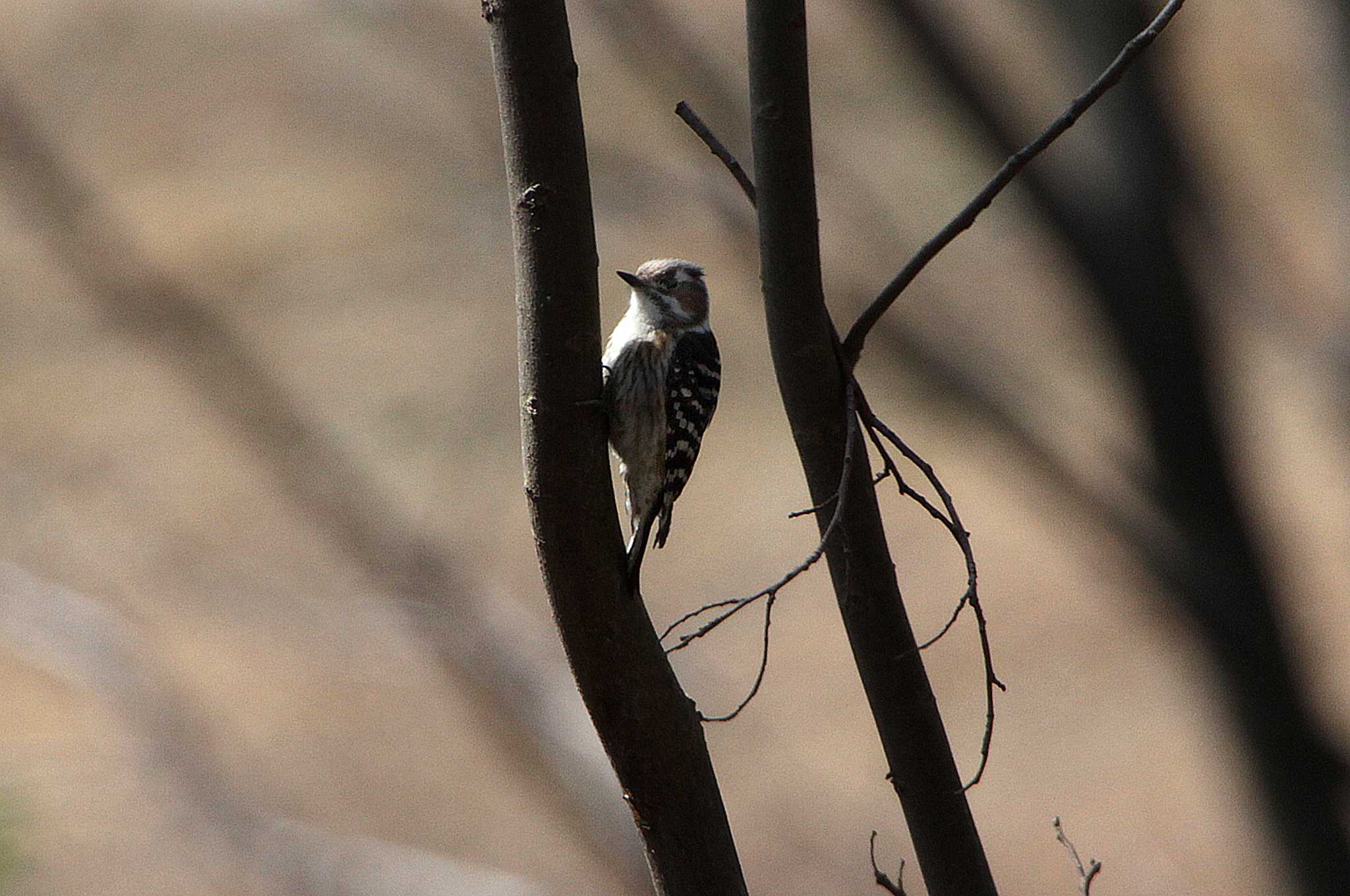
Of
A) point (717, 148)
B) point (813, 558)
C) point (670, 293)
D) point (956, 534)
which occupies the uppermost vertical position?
point (670, 293)

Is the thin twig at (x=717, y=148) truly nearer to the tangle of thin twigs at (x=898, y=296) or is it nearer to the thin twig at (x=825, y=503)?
the tangle of thin twigs at (x=898, y=296)

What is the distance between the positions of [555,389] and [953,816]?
3.39 ft

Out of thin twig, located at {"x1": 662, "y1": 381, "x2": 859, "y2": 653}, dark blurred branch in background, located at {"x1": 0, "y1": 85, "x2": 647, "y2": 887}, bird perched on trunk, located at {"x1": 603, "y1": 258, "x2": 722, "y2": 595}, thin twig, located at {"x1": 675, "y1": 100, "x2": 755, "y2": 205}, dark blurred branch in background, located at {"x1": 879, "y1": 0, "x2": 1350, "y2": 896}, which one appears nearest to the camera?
thin twig, located at {"x1": 662, "y1": 381, "x2": 859, "y2": 653}

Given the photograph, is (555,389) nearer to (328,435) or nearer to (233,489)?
(328,435)

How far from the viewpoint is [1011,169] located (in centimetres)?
216

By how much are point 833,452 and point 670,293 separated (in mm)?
2021

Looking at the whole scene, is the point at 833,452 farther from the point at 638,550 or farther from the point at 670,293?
the point at 670,293

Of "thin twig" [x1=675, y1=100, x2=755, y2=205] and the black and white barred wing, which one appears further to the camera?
the black and white barred wing

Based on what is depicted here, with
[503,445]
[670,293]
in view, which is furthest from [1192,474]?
[503,445]

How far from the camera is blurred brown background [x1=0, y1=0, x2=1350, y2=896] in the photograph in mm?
4883

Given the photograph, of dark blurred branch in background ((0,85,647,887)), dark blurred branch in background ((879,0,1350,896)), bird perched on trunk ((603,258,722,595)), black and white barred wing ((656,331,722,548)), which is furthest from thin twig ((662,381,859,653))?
dark blurred branch in background ((0,85,647,887))

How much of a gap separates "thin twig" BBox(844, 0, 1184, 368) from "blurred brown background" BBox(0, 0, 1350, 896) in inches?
79.7

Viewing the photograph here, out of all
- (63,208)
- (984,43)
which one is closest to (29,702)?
(63,208)

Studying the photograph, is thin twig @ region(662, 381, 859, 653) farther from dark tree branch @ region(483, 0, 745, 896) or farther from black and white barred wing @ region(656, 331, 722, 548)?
black and white barred wing @ region(656, 331, 722, 548)
